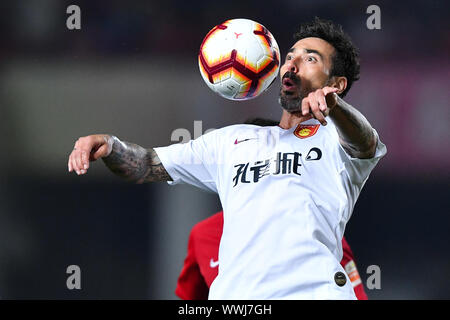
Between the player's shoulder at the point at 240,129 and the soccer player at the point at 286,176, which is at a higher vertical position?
the player's shoulder at the point at 240,129

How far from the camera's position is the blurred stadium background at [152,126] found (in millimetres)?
6352

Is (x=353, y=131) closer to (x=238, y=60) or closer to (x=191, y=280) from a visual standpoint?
(x=238, y=60)

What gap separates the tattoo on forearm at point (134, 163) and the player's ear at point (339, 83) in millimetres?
967

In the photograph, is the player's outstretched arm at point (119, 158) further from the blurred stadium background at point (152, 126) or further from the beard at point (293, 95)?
the blurred stadium background at point (152, 126)

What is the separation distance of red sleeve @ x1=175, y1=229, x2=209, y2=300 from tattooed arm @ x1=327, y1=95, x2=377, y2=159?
1696 millimetres

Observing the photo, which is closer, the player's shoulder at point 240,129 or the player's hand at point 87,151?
the player's hand at point 87,151

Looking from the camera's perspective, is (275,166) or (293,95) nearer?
(275,166)

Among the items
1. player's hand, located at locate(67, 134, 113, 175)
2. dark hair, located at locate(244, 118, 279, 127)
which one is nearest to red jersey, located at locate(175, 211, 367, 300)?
dark hair, located at locate(244, 118, 279, 127)

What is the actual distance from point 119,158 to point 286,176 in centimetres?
83

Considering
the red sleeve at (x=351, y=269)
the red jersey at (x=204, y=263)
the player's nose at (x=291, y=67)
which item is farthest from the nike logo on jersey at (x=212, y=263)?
the player's nose at (x=291, y=67)

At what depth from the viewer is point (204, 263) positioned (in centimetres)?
489

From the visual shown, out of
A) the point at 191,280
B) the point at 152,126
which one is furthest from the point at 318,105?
the point at 152,126

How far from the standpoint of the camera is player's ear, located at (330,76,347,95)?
4059mm
